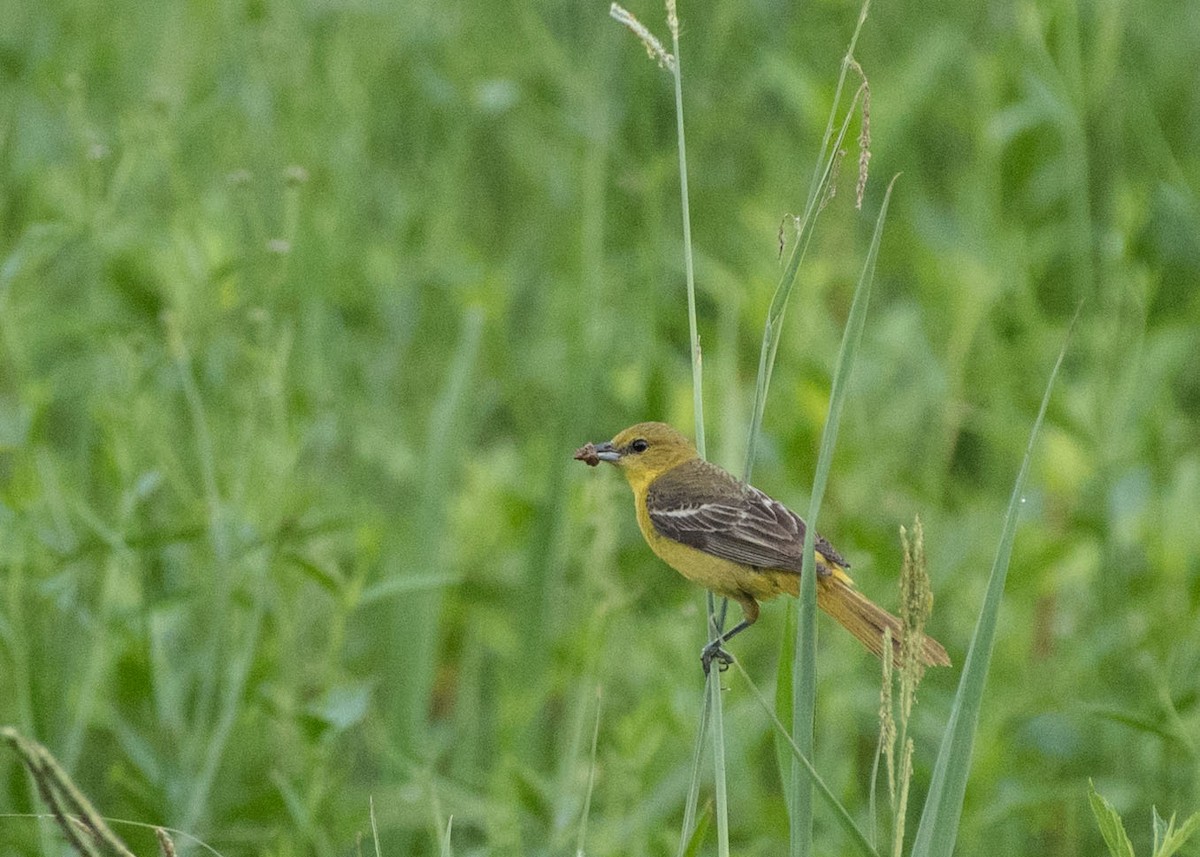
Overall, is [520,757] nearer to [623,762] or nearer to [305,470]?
[623,762]

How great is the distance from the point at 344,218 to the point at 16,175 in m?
0.98

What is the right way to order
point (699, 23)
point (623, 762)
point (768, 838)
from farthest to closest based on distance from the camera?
point (699, 23), point (768, 838), point (623, 762)

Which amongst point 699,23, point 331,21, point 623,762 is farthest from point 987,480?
point 331,21

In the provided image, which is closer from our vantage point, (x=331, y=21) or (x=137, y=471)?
(x=137, y=471)

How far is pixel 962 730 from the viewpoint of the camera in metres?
1.68

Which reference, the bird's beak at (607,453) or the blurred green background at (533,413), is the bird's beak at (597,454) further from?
the blurred green background at (533,413)

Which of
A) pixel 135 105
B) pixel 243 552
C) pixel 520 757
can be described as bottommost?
pixel 520 757

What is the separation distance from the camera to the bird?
1928mm

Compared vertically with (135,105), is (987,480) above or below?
below

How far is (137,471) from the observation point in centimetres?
Answer: 332

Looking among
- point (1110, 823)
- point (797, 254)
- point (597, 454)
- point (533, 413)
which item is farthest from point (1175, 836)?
point (533, 413)

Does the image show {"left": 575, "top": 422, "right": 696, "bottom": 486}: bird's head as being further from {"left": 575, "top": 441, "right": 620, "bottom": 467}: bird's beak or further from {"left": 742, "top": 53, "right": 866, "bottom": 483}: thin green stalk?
{"left": 742, "top": 53, "right": 866, "bottom": 483}: thin green stalk

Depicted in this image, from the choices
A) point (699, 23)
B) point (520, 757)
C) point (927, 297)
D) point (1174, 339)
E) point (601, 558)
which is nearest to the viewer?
point (601, 558)

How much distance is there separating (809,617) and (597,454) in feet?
3.07
